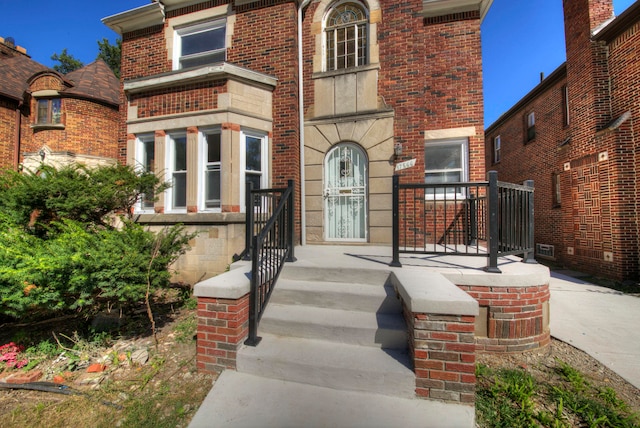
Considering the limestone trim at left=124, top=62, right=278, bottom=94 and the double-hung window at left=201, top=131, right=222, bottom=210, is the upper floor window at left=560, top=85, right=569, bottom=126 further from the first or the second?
the double-hung window at left=201, top=131, right=222, bottom=210

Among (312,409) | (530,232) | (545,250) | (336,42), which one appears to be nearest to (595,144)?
(545,250)

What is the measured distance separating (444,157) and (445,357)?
527 cm

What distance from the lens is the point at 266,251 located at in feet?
10.1

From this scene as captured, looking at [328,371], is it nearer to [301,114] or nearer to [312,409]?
[312,409]

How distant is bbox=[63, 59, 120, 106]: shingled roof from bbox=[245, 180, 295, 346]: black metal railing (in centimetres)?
1124

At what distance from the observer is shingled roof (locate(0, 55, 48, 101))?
11.0 meters

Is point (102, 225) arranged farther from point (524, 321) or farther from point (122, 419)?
point (524, 321)

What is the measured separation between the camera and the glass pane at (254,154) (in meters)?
5.97

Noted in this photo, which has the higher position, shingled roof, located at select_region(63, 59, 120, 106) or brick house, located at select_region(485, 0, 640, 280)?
shingled roof, located at select_region(63, 59, 120, 106)

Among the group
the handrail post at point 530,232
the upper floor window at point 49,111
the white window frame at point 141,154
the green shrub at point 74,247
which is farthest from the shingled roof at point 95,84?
the handrail post at point 530,232

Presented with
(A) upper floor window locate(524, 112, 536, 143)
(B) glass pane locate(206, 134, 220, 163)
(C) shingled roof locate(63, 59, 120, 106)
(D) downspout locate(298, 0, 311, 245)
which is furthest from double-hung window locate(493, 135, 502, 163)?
(C) shingled roof locate(63, 59, 120, 106)

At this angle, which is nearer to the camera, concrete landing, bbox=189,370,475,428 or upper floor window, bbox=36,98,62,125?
concrete landing, bbox=189,370,475,428

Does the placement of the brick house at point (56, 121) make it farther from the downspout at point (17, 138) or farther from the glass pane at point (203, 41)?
the glass pane at point (203, 41)

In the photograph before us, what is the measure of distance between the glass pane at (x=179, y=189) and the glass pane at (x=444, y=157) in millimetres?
5637
